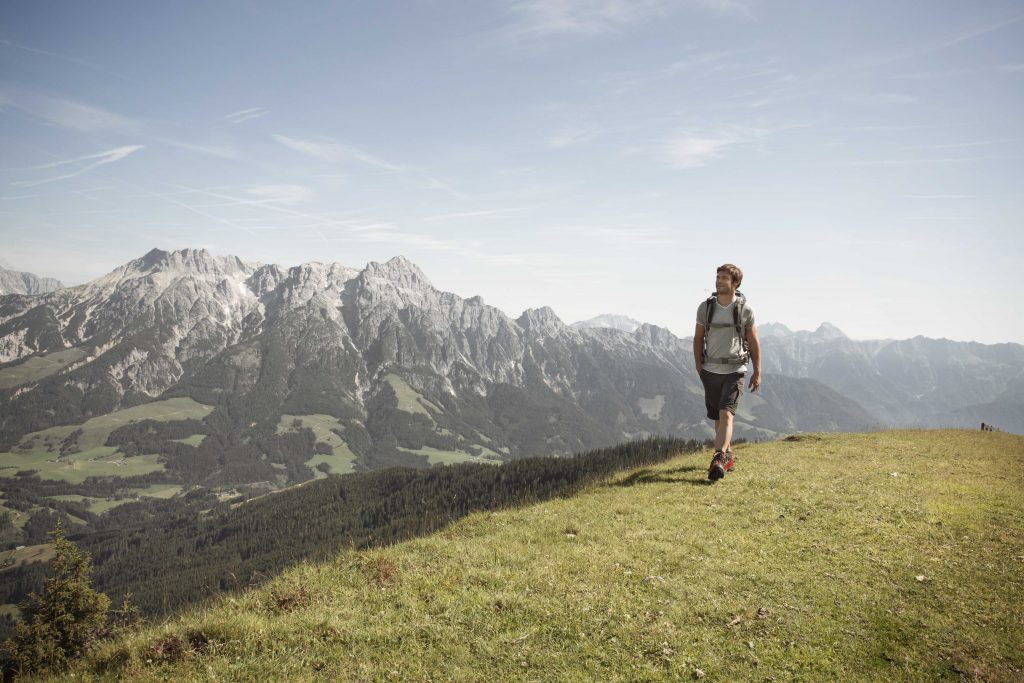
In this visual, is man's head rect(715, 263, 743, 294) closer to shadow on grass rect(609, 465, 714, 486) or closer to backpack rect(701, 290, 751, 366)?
backpack rect(701, 290, 751, 366)

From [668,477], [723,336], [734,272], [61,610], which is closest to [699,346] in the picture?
[723,336]

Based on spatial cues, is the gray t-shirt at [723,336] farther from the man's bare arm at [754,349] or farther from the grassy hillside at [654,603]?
the grassy hillside at [654,603]

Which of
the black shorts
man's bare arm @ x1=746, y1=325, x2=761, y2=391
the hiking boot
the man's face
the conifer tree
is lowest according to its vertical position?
the conifer tree

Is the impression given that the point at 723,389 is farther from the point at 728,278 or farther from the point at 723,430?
the point at 728,278

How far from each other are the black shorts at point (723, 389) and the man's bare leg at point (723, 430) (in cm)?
17

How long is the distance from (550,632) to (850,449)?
836 inches

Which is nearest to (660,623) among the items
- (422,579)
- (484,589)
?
(484,589)

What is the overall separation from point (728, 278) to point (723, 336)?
1.79 m

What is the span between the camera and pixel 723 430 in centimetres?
1580

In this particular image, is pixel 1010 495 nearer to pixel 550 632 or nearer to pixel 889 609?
pixel 889 609

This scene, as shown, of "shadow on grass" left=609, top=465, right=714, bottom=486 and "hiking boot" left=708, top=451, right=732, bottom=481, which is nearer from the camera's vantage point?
"hiking boot" left=708, top=451, right=732, bottom=481

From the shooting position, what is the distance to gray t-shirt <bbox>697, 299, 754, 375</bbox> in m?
15.0

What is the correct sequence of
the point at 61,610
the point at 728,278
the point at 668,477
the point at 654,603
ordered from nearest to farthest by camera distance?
the point at 654,603
the point at 728,278
the point at 668,477
the point at 61,610

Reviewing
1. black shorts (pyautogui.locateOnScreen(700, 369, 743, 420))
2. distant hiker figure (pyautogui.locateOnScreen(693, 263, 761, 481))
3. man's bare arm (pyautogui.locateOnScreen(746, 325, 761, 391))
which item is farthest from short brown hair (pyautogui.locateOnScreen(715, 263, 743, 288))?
black shorts (pyautogui.locateOnScreen(700, 369, 743, 420))
